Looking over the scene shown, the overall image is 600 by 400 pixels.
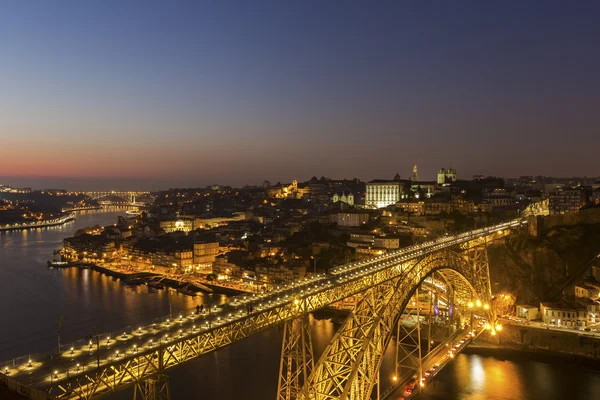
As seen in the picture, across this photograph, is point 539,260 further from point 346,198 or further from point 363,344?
point 346,198

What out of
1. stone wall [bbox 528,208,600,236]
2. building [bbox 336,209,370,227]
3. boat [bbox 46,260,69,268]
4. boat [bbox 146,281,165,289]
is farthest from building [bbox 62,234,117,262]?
stone wall [bbox 528,208,600,236]

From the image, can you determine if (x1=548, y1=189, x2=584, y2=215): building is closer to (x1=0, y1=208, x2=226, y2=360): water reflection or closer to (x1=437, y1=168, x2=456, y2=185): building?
(x1=437, y1=168, x2=456, y2=185): building

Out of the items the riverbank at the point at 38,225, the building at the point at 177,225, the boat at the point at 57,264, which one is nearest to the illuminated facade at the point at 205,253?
the boat at the point at 57,264

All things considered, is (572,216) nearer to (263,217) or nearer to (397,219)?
(397,219)

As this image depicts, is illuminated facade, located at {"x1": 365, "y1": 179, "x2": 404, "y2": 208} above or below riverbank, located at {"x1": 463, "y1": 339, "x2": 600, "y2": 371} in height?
above

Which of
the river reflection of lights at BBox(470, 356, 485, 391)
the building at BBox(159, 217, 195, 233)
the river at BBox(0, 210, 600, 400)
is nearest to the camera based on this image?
the river at BBox(0, 210, 600, 400)

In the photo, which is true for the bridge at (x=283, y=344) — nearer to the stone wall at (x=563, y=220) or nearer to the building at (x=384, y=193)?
the stone wall at (x=563, y=220)

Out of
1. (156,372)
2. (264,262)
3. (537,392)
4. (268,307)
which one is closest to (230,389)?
(268,307)
